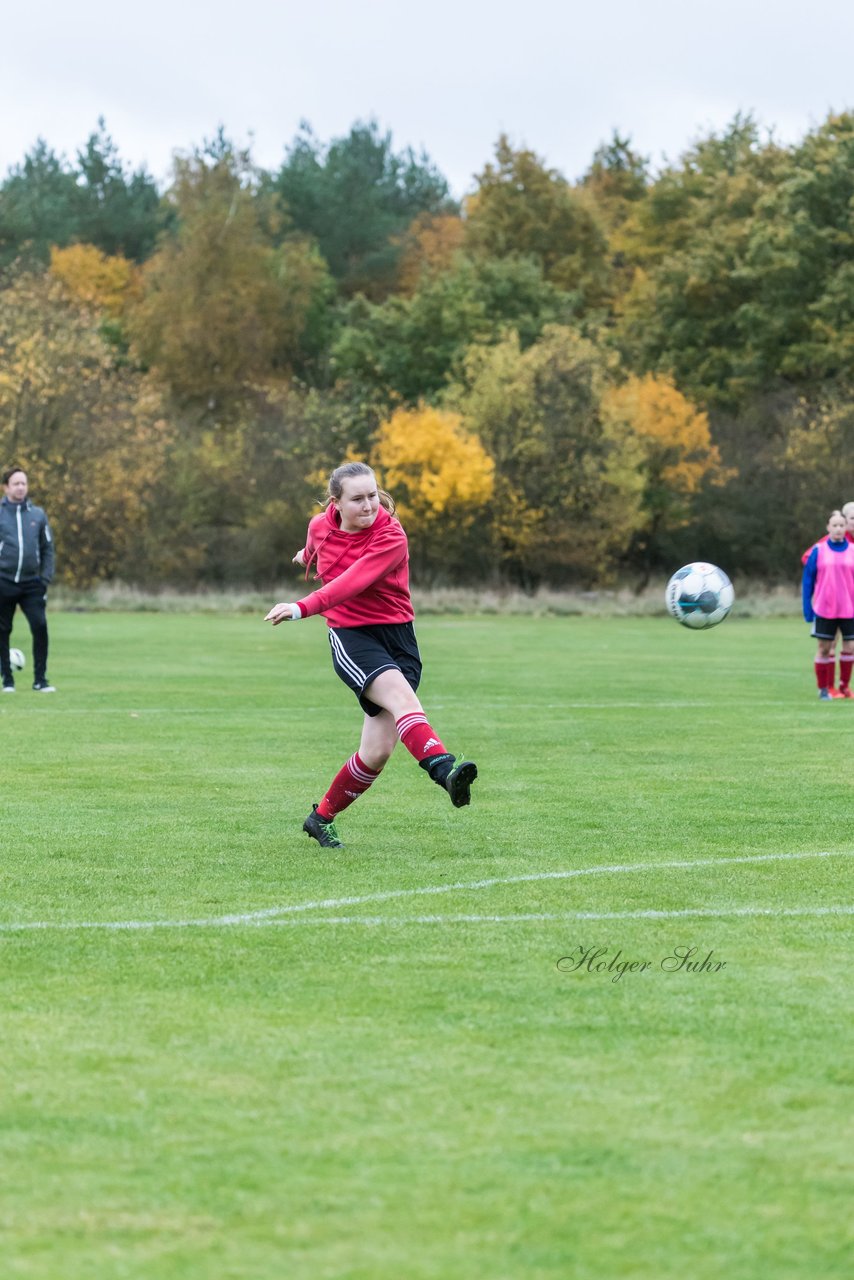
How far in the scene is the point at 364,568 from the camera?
864cm

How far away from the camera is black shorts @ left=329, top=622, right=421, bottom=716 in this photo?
876cm

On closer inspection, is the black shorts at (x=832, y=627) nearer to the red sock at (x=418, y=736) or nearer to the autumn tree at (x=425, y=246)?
the red sock at (x=418, y=736)

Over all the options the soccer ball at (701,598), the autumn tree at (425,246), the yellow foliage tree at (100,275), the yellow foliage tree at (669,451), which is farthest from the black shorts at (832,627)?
the yellow foliage tree at (100,275)

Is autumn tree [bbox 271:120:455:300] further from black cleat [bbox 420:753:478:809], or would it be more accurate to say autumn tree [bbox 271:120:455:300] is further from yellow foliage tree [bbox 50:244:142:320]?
black cleat [bbox 420:753:478:809]

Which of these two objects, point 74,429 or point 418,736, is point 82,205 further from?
point 418,736

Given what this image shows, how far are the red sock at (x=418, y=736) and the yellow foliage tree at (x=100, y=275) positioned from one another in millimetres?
71233

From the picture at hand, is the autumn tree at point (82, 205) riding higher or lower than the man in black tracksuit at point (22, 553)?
higher

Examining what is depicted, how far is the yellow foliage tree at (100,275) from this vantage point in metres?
77.8

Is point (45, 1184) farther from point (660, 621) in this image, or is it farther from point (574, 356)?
point (574, 356)

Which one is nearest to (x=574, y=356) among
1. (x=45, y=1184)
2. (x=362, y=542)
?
(x=362, y=542)

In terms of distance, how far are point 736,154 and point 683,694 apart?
187ft

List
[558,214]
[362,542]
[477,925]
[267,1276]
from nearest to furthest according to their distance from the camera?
[267,1276], [477,925], [362,542], [558,214]

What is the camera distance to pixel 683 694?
771 inches

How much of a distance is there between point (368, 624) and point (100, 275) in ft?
242
